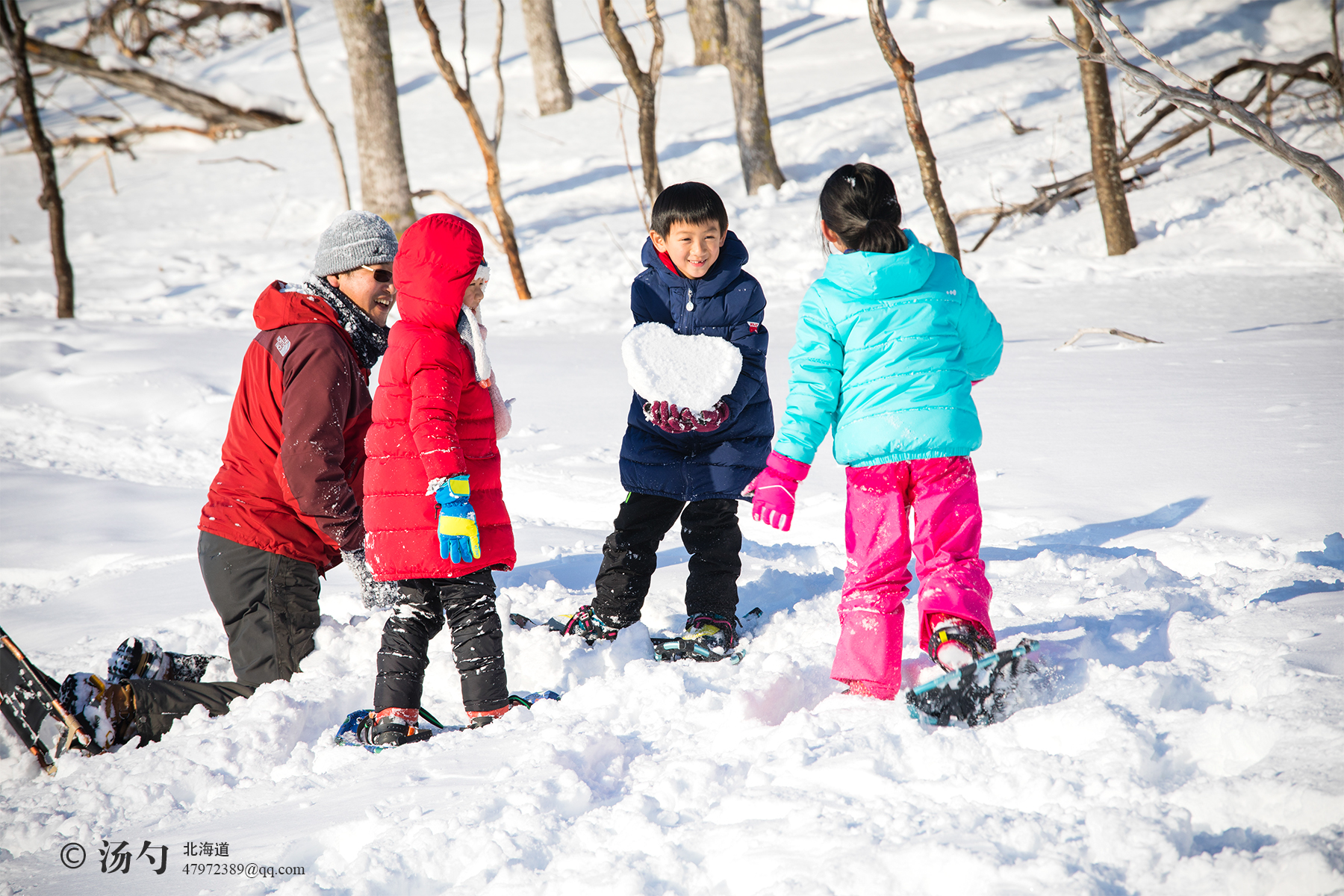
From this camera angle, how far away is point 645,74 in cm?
845

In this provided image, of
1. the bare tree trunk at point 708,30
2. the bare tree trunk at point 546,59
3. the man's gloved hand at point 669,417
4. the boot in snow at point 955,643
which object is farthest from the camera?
the bare tree trunk at point 708,30

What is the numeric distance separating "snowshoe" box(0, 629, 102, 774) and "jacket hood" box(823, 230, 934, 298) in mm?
2539

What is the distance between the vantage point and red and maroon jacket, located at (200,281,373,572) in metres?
2.93

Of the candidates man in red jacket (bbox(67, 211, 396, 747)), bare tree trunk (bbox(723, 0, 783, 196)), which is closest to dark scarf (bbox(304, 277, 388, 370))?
man in red jacket (bbox(67, 211, 396, 747))

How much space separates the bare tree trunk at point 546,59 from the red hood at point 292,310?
12.6 m

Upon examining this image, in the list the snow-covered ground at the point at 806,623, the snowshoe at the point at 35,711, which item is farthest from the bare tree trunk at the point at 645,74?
the snowshoe at the point at 35,711

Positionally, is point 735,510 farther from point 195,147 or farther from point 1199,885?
point 195,147

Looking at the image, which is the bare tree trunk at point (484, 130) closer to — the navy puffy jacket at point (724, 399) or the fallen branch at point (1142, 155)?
the fallen branch at point (1142, 155)

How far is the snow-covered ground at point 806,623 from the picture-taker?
182 centimetres

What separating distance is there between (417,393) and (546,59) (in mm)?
14034

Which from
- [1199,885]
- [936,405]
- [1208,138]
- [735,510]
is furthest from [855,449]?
[1208,138]

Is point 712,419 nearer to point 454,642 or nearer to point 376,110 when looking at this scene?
point 454,642

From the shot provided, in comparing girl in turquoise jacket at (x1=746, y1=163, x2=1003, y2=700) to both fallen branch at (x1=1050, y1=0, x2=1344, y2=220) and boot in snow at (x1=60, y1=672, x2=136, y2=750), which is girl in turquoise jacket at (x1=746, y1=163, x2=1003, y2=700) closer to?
fallen branch at (x1=1050, y1=0, x2=1344, y2=220)

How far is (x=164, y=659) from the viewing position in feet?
10.1
